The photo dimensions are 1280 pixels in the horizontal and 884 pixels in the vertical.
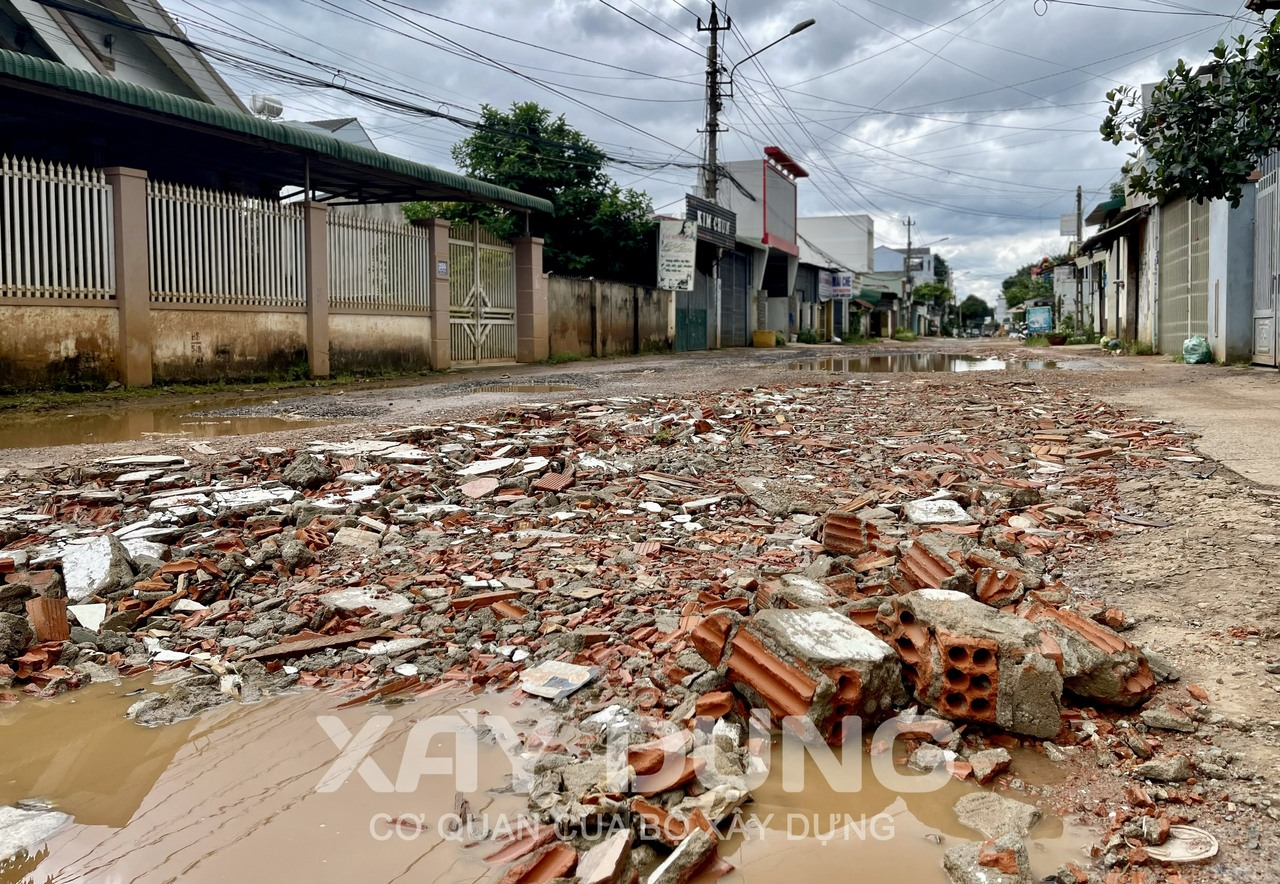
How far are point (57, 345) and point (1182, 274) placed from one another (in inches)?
780

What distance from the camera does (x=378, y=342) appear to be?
15.5 m

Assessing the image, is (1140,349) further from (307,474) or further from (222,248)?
(307,474)

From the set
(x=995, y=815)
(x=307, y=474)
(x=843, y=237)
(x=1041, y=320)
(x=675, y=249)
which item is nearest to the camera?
(x=995, y=815)

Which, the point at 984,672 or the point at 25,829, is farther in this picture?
the point at 984,672

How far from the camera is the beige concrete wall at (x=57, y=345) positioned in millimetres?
9953

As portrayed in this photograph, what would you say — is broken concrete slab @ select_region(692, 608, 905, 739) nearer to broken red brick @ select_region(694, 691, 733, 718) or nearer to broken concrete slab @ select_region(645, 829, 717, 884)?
broken red brick @ select_region(694, 691, 733, 718)

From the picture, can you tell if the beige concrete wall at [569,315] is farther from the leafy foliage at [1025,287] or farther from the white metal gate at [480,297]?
the leafy foliage at [1025,287]

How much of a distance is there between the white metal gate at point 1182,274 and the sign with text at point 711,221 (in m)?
12.5

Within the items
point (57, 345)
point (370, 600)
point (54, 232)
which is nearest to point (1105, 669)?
point (370, 600)

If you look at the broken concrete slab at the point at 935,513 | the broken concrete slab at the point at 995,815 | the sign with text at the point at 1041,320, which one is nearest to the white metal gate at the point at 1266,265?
the broken concrete slab at the point at 935,513

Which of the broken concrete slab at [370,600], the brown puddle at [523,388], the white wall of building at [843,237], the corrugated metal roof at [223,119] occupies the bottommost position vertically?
the broken concrete slab at [370,600]

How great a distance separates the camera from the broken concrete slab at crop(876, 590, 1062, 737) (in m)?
2.43

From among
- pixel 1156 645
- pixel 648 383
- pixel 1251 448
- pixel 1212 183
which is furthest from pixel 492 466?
pixel 648 383

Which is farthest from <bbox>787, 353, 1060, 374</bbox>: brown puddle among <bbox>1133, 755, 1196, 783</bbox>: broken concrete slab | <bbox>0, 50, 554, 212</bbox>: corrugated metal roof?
<bbox>1133, 755, 1196, 783</bbox>: broken concrete slab
